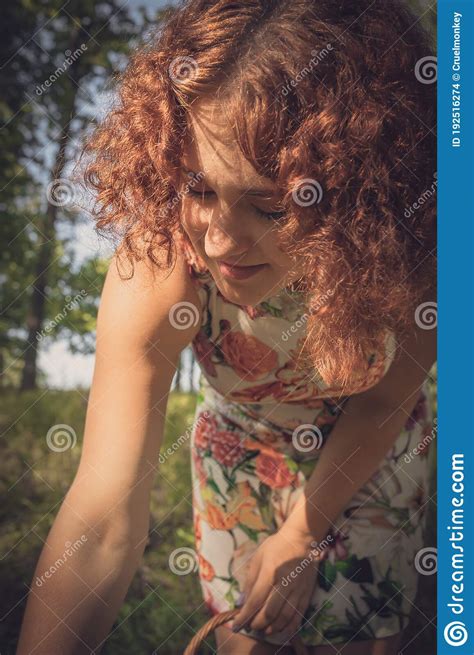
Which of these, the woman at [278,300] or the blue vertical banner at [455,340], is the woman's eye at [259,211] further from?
the blue vertical banner at [455,340]

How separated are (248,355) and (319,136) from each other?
0.47 meters

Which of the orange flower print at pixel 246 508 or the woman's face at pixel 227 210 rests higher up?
the woman's face at pixel 227 210

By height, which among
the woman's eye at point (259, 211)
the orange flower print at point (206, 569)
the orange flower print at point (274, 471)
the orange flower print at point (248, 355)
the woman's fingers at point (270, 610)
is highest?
the woman's eye at point (259, 211)

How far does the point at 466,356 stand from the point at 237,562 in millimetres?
708

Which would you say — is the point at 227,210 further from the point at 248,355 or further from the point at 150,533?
the point at 150,533

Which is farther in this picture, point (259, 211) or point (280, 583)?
point (280, 583)

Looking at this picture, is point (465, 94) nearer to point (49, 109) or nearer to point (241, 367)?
point (241, 367)

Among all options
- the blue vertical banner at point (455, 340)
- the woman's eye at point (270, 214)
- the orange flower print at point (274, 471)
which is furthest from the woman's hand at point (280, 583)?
the woman's eye at point (270, 214)

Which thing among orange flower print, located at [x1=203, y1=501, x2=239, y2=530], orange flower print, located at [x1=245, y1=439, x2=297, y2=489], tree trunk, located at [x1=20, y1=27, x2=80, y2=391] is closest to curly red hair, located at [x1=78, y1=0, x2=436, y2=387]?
orange flower print, located at [x1=245, y1=439, x2=297, y2=489]

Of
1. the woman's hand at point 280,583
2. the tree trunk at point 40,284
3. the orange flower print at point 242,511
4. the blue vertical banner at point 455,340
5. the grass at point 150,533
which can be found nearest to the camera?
the blue vertical banner at point 455,340

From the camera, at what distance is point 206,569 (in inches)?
62.7

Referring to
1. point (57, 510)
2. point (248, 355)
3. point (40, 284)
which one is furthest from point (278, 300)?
point (40, 284)

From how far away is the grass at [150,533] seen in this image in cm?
222

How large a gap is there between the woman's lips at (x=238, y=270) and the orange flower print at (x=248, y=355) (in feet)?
0.77
